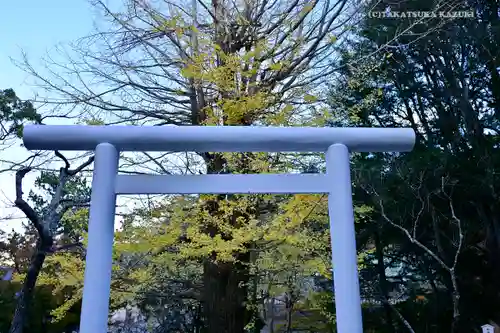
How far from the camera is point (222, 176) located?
1.37 meters

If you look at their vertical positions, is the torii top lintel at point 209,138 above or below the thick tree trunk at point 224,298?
above

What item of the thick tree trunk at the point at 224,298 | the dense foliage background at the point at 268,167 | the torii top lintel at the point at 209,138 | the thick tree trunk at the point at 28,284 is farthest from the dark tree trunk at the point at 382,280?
the torii top lintel at the point at 209,138

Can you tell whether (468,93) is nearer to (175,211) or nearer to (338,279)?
(175,211)

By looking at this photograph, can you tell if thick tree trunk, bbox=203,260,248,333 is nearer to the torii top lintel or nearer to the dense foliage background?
the dense foliage background

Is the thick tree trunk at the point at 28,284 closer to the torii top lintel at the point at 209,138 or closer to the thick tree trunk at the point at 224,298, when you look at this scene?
the thick tree trunk at the point at 224,298

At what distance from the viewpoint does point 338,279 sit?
1.31 meters

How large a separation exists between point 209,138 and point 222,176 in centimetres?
14

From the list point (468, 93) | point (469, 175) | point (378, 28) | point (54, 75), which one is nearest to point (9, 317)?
point (54, 75)

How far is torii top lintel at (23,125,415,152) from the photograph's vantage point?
1.34m

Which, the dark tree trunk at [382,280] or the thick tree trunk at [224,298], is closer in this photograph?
the thick tree trunk at [224,298]

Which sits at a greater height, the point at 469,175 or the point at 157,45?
the point at 157,45

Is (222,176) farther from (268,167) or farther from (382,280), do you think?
(382,280)

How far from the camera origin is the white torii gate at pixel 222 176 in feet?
4.18

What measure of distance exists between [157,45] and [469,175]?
5026mm
